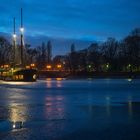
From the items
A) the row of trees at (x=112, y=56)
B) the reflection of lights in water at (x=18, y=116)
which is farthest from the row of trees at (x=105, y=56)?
the reflection of lights in water at (x=18, y=116)

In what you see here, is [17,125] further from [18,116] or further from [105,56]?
[105,56]

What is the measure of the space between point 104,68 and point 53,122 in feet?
425

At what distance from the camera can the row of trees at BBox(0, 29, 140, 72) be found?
127875mm

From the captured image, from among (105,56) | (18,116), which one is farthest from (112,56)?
(18,116)

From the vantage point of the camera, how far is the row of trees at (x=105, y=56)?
420ft

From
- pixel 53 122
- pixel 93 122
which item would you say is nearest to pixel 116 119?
pixel 93 122

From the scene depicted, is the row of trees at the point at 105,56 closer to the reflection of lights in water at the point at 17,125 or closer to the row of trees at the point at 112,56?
the row of trees at the point at 112,56

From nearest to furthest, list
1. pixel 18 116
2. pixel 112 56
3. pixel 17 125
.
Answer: pixel 17 125
pixel 18 116
pixel 112 56

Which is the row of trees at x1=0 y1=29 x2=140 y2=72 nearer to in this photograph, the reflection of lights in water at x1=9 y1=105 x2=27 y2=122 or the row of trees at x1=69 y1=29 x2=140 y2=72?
the row of trees at x1=69 y1=29 x2=140 y2=72

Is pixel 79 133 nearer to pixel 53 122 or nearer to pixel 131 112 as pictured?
pixel 53 122

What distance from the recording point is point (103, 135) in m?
11.2

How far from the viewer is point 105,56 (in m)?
142

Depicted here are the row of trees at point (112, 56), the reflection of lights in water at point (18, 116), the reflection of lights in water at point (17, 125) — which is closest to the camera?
the reflection of lights in water at point (17, 125)

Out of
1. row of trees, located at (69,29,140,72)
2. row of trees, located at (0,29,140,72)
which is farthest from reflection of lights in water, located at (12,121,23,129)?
row of trees, located at (69,29,140,72)
